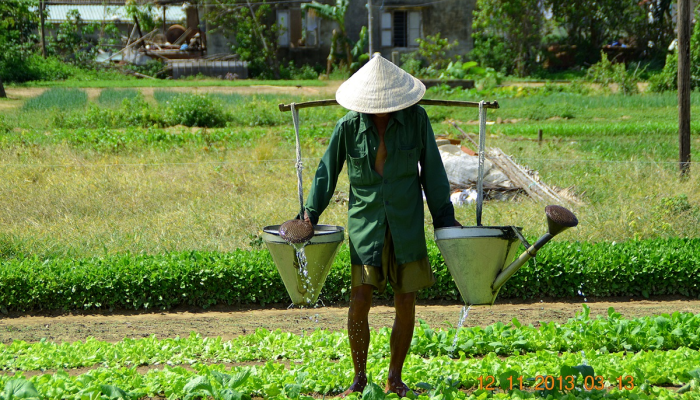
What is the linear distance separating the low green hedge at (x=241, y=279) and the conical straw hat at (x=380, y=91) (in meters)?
3.04

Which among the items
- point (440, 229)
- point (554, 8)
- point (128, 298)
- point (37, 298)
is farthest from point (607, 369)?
point (554, 8)

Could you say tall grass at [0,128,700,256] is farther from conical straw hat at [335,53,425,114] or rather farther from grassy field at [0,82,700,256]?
conical straw hat at [335,53,425,114]

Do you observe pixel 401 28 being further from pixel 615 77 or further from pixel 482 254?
pixel 482 254

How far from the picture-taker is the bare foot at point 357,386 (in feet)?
12.3

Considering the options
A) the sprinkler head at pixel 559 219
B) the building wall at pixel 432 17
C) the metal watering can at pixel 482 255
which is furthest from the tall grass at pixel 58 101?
the sprinkler head at pixel 559 219

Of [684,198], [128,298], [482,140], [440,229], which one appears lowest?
[128,298]

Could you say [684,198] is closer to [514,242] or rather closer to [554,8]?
[514,242]

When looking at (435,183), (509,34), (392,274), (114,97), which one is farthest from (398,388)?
(509,34)

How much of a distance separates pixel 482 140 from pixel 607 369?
4.81 feet

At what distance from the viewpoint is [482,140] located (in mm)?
3885

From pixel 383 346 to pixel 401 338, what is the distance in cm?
94

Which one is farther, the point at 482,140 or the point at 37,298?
the point at 37,298

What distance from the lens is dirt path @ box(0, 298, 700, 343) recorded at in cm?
570

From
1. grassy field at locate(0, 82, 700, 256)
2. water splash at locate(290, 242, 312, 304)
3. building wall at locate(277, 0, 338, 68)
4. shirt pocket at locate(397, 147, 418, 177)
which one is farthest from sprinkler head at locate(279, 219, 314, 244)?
building wall at locate(277, 0, 338, 68)
